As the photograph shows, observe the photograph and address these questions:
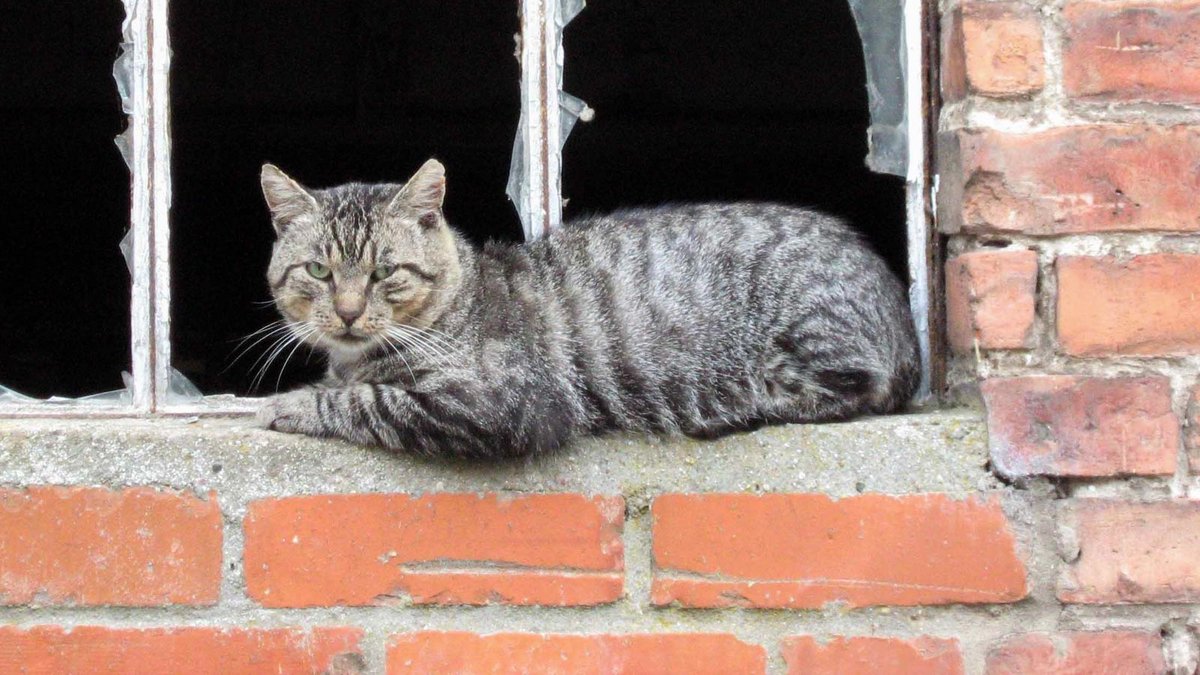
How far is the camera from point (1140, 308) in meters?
1.82

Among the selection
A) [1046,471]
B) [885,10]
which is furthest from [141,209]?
[1046,471]

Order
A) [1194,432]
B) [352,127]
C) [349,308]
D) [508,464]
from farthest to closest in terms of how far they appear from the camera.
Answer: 1. [352,127]
2. [349,308]
3. [508,464]
4. [1194,432]

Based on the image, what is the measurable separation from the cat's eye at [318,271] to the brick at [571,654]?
0.80 metres

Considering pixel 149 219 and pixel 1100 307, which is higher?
pixel 149 219

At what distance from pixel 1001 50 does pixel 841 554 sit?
83 centimetres

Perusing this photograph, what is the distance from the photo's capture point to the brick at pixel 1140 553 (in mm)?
1811

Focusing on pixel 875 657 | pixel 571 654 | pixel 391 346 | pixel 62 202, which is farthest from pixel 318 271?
pixel 62 202

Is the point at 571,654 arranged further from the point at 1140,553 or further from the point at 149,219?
the point at 149,219

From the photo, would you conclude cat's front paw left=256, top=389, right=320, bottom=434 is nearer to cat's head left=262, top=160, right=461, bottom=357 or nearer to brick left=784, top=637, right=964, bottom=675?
cat's head left=262, top=160, right=461, bottom=357

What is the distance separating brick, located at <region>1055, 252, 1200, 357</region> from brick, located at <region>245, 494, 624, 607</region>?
2.57 feet

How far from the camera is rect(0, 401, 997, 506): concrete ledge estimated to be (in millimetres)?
1868

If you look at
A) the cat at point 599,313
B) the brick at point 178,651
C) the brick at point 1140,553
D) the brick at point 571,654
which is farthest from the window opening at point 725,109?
the brick at point 178,651

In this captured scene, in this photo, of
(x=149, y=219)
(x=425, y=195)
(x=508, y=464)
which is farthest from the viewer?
(x=425, y=195)

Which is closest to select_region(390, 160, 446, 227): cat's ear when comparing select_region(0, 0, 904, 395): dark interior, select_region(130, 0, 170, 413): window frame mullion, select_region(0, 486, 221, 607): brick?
select_region(130, 0, 170, 413): window frame mullion
